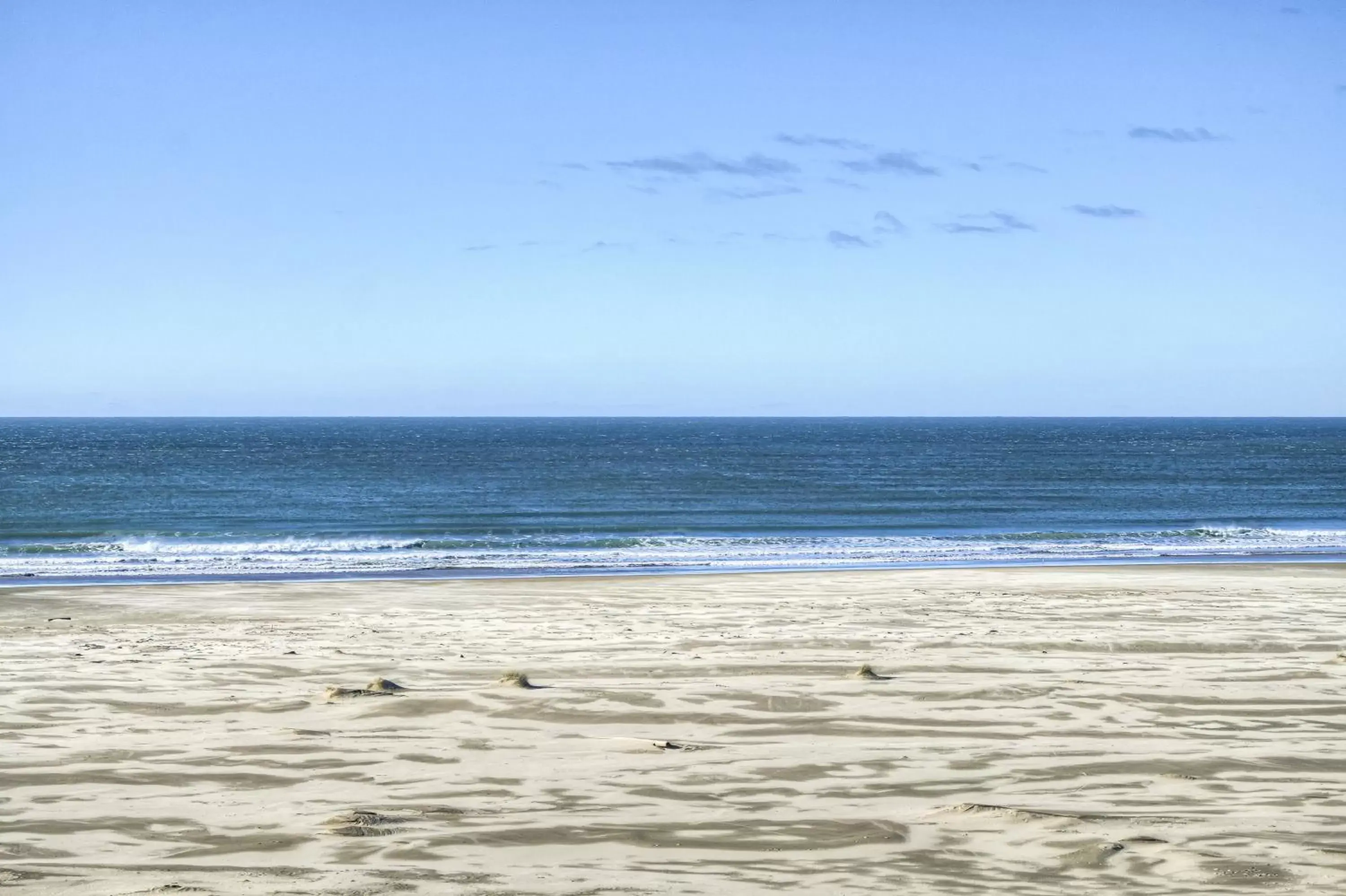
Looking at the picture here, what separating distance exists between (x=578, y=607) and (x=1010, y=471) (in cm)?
5247

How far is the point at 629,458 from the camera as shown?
278 feet

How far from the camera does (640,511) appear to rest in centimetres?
Result: 4119

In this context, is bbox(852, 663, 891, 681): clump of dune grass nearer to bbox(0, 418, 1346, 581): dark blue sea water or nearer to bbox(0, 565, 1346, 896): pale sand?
bbox(0, 565, 1346, 896): pale sand

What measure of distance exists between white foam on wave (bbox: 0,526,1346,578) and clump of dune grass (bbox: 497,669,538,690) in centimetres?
1441

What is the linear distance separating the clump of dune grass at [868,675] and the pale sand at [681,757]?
3.6 inches

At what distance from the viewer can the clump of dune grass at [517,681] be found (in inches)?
447

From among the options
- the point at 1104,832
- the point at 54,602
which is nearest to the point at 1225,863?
the point at 1104,832

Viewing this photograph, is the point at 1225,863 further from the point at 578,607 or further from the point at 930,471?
the point at 930,471

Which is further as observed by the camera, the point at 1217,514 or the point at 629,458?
the point at 629,458

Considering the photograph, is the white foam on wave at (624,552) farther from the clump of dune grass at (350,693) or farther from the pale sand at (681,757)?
the clump of dune grass at (350,693)

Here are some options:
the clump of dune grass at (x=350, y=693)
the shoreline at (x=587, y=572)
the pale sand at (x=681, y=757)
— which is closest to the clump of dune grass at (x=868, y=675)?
the pale sand at (x=681, y=757)

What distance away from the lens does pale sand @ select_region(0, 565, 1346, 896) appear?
6.71 metres

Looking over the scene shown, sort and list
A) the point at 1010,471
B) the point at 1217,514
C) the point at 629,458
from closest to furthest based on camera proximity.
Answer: the point at 1217,514 → the point at 1010,471 → the point at 629,458

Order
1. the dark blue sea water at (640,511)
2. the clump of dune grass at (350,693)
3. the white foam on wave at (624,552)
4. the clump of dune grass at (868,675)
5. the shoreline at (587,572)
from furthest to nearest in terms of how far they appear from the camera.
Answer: the dark blue sea water at (640,511), the white foam on wave at (624,552), the shoreline at (587,572), the clump of dune grass at (868,675), the clump of dune grass at (350,693)
